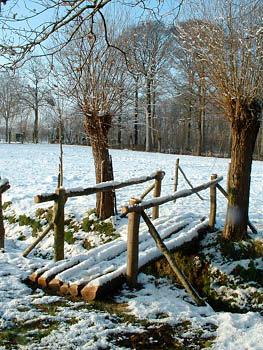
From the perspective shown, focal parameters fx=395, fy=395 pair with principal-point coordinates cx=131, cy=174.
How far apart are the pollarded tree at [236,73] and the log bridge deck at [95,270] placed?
4.42 feet

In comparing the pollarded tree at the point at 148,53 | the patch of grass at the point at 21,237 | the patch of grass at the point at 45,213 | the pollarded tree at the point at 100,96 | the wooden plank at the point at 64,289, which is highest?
the pollarded tree at the point at 148,53

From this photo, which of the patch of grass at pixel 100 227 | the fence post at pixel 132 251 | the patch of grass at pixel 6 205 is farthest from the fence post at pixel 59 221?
the patch of grass at pixel 6 205

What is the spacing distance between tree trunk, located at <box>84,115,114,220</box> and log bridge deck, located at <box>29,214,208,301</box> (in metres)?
2.06

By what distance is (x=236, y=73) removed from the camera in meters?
7.24

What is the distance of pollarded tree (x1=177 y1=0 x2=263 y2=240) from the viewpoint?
23.5 feet

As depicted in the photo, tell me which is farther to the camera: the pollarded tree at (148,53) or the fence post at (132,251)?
the pollarded tree at (148,53)

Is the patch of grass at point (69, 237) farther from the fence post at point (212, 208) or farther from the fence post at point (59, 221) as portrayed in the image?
the fence post at point (212, 208)

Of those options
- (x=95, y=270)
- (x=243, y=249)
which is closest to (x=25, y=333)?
(x=95, y=270)

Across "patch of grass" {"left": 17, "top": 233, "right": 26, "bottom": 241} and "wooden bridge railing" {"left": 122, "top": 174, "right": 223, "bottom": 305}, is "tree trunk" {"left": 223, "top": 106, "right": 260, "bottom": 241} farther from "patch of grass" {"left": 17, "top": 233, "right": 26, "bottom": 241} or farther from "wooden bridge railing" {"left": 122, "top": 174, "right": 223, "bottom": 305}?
"patch of grass" {"left": 17, "top": 233, "right": 26, "bottom": 241}

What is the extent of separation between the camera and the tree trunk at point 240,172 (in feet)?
24.6

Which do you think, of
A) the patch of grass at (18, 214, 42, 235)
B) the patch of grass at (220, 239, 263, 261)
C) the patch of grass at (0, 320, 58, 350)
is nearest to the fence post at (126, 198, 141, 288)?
the patch of grass at (0, 320, 58, 350)

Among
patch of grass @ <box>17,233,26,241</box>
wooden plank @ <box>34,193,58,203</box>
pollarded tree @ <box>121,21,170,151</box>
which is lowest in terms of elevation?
patch of grass @ <box>17,233,26,241</box>

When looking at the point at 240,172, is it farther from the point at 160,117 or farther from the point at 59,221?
the point at 160,117

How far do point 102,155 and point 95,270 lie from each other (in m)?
4.06
